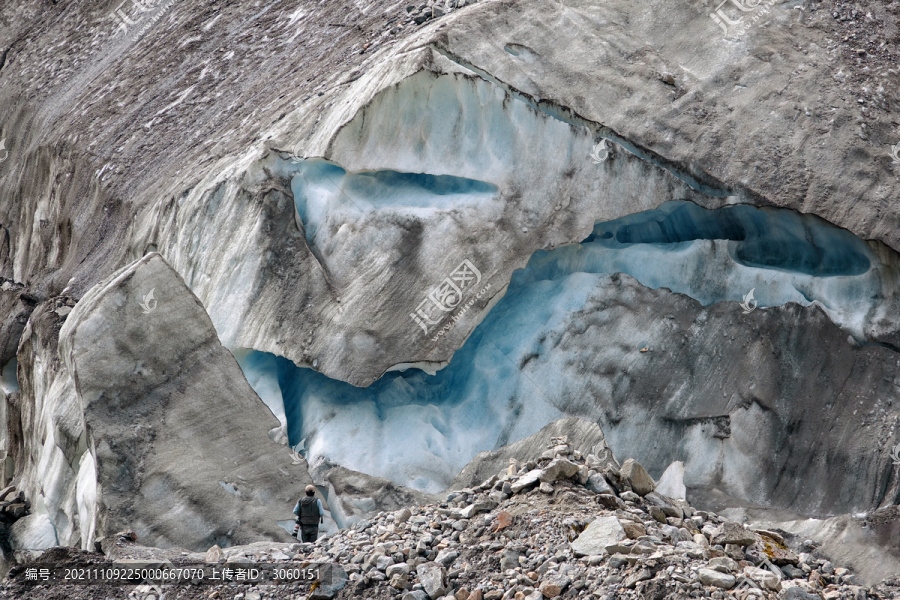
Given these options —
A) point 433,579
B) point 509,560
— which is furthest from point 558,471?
point 433,579

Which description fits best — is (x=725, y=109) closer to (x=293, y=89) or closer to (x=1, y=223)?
(x=293, y=89)

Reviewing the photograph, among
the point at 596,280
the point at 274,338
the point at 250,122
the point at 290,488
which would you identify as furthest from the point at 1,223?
the point at 596,280

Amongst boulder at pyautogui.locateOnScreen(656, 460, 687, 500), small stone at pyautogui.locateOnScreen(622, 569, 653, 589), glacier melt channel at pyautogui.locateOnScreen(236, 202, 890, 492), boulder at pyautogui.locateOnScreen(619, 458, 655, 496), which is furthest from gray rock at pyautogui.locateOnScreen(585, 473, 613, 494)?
glacier melt channel at pyautogui.locateOnScreen(236, 202, 890, 492)

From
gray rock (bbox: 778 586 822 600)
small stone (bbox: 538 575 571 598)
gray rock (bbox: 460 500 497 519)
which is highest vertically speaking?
gray rock (bbox: 778 586 822 600)

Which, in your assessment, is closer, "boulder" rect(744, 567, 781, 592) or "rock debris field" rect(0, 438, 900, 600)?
"boulder" rect(744, 567, 781, 592)

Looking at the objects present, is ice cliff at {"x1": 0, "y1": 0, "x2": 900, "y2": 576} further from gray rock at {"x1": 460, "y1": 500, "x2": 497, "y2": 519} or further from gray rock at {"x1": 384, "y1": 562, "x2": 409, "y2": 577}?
gray rock at {"x1": 384, "y1": 562, "x2": 409, "y2": 577}

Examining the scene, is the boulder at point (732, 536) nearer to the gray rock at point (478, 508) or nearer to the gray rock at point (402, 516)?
the gray rock at point (478, 508)

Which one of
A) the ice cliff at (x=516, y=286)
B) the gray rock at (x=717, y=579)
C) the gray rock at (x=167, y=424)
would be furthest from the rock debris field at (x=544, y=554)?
the ice cliff at (x=516, y=286)
